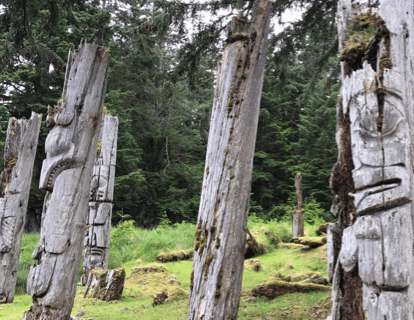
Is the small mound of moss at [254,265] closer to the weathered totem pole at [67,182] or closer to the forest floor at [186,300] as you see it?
the forest floor at [186,300]

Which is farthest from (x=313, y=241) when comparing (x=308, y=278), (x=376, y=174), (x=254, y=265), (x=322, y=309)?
(x=376, y=174)

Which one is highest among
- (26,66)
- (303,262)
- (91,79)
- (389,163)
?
Result: (26,66)

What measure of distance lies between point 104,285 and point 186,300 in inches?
66.3

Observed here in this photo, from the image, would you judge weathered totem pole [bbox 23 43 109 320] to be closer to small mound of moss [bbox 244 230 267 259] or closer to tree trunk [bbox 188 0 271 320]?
tree trunk [bbox 188 0 271 320]

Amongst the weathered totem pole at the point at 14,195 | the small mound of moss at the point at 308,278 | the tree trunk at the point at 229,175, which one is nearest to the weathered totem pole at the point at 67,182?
the tree trunk at the point at 229,175

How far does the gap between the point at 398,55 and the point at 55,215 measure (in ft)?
14.2

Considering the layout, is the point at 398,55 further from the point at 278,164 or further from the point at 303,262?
the point at 278,164

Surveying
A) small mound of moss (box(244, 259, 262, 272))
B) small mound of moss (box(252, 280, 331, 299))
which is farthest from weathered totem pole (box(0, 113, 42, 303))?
→ small mound of moss (box(244, 259, 262, 272))

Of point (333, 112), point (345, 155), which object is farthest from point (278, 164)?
point (345, 155)

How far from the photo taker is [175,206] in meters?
20.1

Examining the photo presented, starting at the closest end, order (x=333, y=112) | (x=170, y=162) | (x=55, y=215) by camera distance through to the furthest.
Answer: (x=55, y=215)
(x=333, y=112)
(x=170, y=162)

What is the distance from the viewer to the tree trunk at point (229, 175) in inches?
174

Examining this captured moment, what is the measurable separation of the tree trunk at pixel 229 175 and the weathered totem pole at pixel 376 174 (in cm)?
156

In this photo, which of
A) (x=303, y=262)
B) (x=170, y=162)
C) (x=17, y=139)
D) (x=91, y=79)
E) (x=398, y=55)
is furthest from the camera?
(x=170, y=162)
